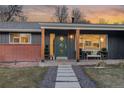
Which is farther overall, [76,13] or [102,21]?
[76,13]

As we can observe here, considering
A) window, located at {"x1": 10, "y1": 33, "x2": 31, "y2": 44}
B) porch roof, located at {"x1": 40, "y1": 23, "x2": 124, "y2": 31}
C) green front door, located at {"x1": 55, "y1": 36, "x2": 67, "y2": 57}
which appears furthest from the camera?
window, located at {"x1": 10, "y1": 33, "x2": 31, "y2": 44}

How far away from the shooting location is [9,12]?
43.7 metres

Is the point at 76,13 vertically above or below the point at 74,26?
above

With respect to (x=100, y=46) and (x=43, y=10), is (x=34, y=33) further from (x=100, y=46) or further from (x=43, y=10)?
(x=43, y=10)

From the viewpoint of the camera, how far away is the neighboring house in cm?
2178

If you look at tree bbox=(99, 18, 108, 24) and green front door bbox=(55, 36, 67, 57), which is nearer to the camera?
green front door bbox=(55, 36, 67, 57)

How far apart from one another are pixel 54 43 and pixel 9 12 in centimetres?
2312

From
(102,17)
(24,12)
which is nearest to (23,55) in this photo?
(102,17)

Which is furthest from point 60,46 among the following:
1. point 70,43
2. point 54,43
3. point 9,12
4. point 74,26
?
point 9,12

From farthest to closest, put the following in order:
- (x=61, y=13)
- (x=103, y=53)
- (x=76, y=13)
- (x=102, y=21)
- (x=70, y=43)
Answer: (x=61, y=13), (x=76, y=13), (x=102, y=21), (x=70, y=43), (x=103, y=53)

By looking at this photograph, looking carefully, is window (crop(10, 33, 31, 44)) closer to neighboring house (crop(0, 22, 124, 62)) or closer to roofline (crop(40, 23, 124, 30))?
neighboring house (crop(0, 22, 124, 62))

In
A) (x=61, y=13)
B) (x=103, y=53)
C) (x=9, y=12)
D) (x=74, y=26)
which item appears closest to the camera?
(x=74, y=26)

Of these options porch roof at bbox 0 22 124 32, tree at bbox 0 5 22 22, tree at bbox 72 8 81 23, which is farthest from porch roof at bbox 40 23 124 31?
tree at bbox 0 5 22 22

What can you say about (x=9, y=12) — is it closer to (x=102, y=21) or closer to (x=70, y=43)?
(x=102, y=21)
